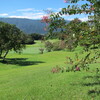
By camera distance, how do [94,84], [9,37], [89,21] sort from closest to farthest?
[89,21]
[94,84]
[9,37]

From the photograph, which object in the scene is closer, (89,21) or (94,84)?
(89,21)

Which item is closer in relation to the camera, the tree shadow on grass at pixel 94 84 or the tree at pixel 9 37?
the tree shadow on grass at pixel 94 84

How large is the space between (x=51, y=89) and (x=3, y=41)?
23.3 m

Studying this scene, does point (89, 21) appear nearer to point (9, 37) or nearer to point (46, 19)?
point (46, 19)

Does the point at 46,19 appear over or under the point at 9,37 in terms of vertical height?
over

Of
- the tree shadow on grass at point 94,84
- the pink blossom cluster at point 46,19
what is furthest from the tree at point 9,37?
the pink blossom cluster at point 46,19

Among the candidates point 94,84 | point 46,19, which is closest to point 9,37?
point 94,84

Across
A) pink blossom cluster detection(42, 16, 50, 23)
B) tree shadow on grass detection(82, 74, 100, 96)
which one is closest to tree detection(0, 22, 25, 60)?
tree shadow on grass detection(82, 74, 100, 96)

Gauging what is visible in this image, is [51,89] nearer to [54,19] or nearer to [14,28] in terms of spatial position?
[54,19]

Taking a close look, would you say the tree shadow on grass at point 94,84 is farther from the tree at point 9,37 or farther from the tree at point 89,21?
the tree at point 9,37

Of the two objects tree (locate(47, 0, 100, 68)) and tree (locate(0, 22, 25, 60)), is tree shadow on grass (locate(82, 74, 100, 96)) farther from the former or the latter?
tree (locate(0, 22, 25, 60))

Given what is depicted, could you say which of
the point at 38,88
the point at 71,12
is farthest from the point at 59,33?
the point at 38,88

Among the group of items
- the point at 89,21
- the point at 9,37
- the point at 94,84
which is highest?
the point at 89,21

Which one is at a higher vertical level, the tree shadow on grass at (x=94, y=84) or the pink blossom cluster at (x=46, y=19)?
the pink blossom cluster at (x=46, y=19)
